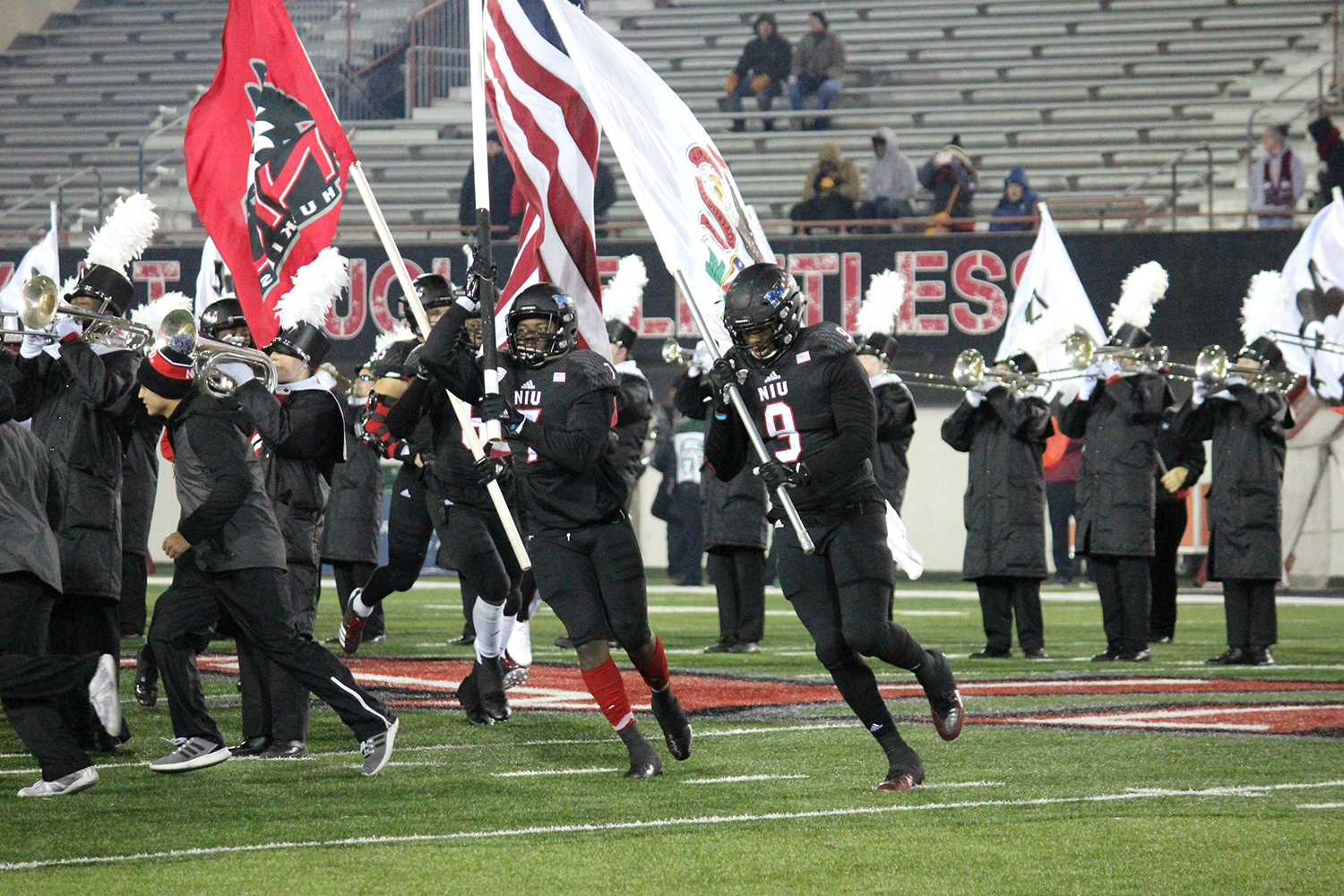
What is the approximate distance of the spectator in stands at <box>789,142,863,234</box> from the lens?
21922mm

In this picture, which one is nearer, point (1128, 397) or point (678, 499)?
point (1128, 397)

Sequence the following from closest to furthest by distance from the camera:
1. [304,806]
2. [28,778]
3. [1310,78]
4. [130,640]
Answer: [304,806] < [28,778] < [130,640] < [1310,78]

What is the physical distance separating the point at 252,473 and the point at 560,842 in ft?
7.20

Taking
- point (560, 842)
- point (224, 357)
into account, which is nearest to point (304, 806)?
point (560, 842)

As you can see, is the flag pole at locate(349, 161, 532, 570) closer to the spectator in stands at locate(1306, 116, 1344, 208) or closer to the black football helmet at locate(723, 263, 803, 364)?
the black football helmet at locate(723, 263, 803, 364)

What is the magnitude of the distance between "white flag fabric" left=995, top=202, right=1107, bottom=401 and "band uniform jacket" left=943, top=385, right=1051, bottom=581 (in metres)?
0.81

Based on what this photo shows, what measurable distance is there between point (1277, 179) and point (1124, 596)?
9785 millimetres

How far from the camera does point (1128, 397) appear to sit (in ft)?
42.4

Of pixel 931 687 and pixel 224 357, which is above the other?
pixel 224 357

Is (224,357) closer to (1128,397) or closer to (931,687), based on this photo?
(931,687)

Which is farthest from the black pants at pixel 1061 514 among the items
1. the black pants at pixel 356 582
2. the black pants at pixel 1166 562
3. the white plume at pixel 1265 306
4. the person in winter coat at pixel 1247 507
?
the black pants at pixel 356 582

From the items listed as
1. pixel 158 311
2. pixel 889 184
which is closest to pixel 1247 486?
pixel 158 311

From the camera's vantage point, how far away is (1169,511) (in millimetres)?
14031

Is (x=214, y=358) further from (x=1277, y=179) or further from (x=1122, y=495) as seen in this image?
(x=1277, y=179)
